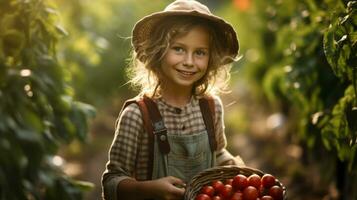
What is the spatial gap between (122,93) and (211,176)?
22.1ft

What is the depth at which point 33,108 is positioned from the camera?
7.32 feet

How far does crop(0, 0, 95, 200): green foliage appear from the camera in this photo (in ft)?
6.38

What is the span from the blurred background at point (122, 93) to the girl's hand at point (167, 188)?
320mm

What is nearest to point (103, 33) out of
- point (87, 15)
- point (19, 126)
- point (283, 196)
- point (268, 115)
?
point (87, 15)

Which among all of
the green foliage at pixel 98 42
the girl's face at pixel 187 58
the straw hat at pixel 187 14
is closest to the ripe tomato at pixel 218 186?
the girl's face at pixel 187 58

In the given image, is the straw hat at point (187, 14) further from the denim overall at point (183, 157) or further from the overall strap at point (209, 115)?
the denim overall at point (183, 157)

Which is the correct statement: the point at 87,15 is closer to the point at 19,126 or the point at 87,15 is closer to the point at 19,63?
the point at 19,63

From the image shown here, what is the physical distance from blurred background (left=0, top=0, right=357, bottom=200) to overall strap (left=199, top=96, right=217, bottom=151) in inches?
9.8

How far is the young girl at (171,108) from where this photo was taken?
3049 millimetres

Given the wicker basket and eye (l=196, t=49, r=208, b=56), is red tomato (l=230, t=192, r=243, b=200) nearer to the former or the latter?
the wicker basket

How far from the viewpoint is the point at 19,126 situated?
2025mm

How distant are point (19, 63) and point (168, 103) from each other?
83cm

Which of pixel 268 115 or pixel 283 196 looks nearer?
pixel 283 196

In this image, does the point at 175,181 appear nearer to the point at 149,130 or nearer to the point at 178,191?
the point at 178,191
